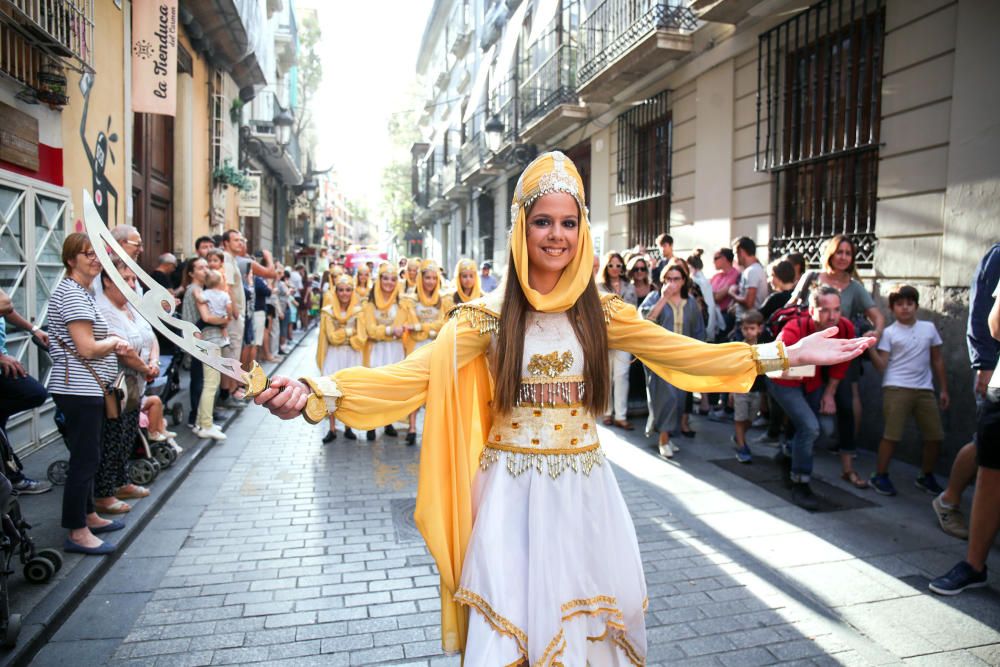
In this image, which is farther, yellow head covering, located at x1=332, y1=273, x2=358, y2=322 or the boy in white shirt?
yellow head covering, located at x1=332, y1=273, x2=358, y2=322

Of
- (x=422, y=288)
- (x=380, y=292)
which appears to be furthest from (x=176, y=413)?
(x=422, y=288)

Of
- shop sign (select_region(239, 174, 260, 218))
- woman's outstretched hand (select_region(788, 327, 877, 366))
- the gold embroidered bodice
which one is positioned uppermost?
shop sign (select_region(239, 174, 260, 218))

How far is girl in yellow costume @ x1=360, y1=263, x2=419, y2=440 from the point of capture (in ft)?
27.2

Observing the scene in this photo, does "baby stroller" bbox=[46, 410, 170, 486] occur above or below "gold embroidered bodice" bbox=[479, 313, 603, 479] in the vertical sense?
below

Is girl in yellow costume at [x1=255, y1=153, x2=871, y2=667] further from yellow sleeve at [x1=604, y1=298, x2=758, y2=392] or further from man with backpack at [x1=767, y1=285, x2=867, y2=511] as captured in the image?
man with backpack at [x1=767, y1=285, x2=867, y2=511]

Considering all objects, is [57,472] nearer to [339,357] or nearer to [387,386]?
[339,357]

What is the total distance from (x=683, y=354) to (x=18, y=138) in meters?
6.64

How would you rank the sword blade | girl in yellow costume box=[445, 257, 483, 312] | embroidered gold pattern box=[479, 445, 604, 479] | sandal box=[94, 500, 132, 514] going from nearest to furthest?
the sword blade < embroidered gold pattern box=[479, 445, 604, 479] < sandal box=[94, 500, 132, 514] < girl in yellow costume box=[445, 257, 483, 312]

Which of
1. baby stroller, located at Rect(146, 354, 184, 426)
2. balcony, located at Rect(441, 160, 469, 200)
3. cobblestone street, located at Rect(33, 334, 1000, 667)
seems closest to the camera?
cobblestone street, located at Rect(33, 334, 1000, 667)

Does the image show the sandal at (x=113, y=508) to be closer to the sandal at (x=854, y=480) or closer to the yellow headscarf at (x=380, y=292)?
the yellow headscarf at (x=380, y=292)

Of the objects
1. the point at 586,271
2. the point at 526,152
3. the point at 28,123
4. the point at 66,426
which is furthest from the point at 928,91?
the point at 526,152

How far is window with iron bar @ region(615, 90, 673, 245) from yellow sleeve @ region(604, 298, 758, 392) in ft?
31.6

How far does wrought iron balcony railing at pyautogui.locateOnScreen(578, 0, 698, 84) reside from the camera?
10.7 meters

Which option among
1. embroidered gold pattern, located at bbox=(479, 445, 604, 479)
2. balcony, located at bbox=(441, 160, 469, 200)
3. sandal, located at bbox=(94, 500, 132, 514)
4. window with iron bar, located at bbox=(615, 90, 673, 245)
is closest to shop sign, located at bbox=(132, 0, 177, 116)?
sandal, located at bbox=(94, 500, 132, 514)
